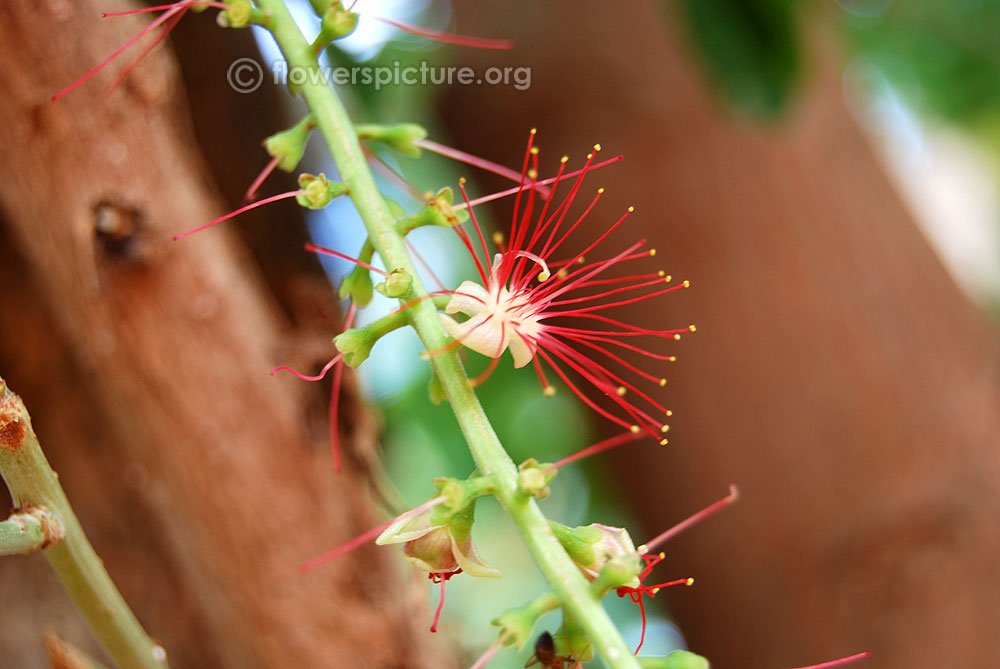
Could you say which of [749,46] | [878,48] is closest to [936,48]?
[878,48]

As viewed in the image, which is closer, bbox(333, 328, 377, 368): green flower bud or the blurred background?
bbox(333, 328, 377, 368): green flower bud

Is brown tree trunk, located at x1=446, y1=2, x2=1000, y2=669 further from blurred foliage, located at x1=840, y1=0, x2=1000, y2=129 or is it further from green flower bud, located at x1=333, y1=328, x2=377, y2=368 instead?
green flower bud, located at x1=333, y1=328, x2=377, y2=368

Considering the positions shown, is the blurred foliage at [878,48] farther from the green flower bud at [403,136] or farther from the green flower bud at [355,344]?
the green flower bud at [355,344]

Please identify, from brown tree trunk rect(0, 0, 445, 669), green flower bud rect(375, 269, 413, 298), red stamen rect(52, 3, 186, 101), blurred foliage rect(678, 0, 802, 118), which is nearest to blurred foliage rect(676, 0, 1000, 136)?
blurred foliage rect(678, 0, 802, 118)

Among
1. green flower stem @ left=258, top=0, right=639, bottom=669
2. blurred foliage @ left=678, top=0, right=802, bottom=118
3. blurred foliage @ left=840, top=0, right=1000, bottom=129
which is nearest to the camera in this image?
green flower stem @ left=258, top=0, right=639, bottom=669

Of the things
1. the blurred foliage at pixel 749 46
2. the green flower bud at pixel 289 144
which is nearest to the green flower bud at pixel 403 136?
the green flower bud at pixel 289 144

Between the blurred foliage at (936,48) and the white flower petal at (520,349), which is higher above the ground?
the blurred foliage at (936,48)

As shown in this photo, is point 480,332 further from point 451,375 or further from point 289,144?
point 289,144
